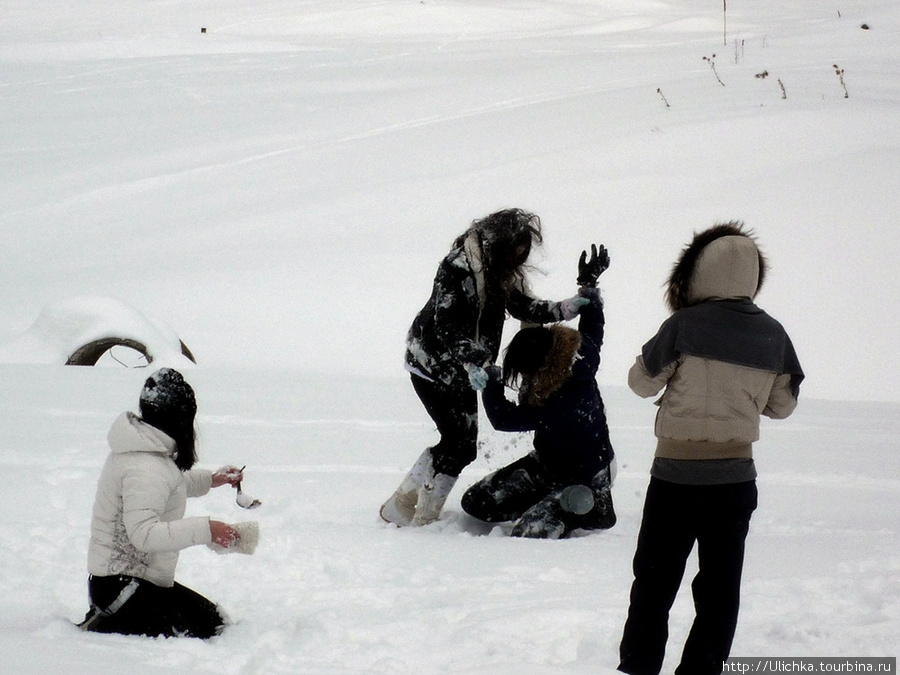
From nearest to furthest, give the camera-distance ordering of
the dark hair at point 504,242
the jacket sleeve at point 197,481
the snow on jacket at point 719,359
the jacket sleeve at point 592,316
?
1. the snow on jacket at point 719,359
2. the jacket sleeve at point 197,481
3. the dark hair at point 504,242
4. the jacket sleeve at point 592,316

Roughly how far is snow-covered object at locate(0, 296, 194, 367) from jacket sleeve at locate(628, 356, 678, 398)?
5.02 meters

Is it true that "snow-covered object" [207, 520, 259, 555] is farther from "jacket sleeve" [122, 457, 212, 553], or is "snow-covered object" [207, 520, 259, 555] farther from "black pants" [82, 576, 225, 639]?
"black pants" [82, 576, 225, 639]

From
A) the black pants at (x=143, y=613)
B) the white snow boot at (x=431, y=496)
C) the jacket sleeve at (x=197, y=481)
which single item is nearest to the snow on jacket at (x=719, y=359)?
the jacket sleeve at (x=197, y=481)

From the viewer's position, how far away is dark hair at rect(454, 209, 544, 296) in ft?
13.3

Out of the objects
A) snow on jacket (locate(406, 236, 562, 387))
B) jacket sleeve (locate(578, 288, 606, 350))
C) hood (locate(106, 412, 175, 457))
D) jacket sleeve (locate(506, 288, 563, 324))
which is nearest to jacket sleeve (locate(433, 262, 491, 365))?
snow on jacket (locate(406, 236, 562, 387))

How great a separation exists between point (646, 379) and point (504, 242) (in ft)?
4.61

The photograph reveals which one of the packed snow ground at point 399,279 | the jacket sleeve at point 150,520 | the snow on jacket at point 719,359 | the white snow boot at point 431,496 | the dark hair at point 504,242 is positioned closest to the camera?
the snow on jacket at point 719,359

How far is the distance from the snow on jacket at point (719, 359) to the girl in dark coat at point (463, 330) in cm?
128

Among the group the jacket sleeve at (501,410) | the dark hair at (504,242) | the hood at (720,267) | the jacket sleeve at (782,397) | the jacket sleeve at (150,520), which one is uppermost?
the dark hair at (504,242)

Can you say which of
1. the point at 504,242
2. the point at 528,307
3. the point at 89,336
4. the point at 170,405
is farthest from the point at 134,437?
the point at 89,336

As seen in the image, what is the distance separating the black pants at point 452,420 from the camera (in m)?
4.21

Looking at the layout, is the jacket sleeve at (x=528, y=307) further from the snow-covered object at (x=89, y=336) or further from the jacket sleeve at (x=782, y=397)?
the snow-covered object at (x=89, y=336)

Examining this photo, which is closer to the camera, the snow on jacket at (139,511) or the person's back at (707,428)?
the person's back at (707,428)

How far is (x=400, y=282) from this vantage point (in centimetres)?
902
